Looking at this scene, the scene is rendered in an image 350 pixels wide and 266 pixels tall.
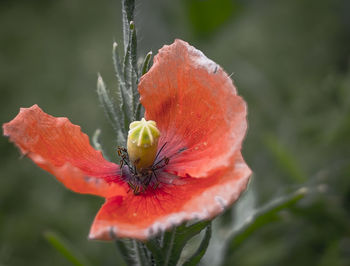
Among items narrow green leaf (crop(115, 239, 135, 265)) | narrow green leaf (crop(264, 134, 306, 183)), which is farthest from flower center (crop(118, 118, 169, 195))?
narrow green leaf (crop(264, 134, 306, 183))

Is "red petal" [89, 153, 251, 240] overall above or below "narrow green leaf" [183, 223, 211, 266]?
above

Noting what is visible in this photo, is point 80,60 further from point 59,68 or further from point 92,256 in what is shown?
point 92,256

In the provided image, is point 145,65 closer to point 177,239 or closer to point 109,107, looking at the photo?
point 109,107

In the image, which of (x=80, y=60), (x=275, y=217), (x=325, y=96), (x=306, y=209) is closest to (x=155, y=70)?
(x=275, y=217)

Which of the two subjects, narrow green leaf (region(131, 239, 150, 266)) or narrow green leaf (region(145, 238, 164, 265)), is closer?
narrow green leaf (region(145, 238, 164, 265))

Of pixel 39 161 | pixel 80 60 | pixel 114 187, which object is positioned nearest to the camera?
pixel 39 161

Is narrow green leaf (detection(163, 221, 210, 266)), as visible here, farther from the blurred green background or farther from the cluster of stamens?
the blurred green background

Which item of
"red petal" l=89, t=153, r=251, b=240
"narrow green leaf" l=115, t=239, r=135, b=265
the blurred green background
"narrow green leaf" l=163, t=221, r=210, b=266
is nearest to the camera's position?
"red petal" l=89, t=153, r=251, b=240
